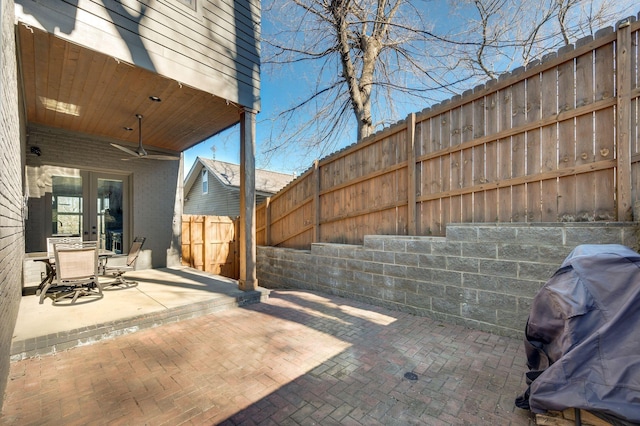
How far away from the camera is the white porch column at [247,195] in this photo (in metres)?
4.85

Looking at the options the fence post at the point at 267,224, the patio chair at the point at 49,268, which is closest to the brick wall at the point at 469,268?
the fence post at the point at 267,224

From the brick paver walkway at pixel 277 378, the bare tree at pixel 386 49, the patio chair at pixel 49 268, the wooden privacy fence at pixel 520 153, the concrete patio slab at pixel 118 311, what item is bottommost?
the brick paver walkway at pixel 277 378

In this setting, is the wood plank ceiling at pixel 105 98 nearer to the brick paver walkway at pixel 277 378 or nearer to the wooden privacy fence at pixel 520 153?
the wooden privacy fence at pixel 520 153

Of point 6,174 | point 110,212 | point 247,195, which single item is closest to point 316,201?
point 247,195

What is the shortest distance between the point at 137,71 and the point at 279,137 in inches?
233

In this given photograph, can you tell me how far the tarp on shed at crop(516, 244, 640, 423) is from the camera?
1.53m

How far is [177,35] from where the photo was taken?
3982 mm

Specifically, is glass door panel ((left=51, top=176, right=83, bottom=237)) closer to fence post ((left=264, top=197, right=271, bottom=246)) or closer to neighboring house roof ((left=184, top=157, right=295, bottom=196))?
fence post ((left=264, top=197, right=271, bottom=246))

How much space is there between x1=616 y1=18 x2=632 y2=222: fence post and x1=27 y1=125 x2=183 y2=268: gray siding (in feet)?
27.2

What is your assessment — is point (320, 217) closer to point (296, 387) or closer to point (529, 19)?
point (296, 387)

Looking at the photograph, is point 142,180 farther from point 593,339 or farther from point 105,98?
point 593,339

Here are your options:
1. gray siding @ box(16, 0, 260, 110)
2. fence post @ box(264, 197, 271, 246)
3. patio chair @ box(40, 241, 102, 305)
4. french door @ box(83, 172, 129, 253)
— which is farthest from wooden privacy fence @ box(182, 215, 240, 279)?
gray siding @ box(16, 0, 260, 110)

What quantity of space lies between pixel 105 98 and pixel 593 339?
6.37 m

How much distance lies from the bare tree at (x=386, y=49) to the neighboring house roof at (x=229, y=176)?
4739mm
